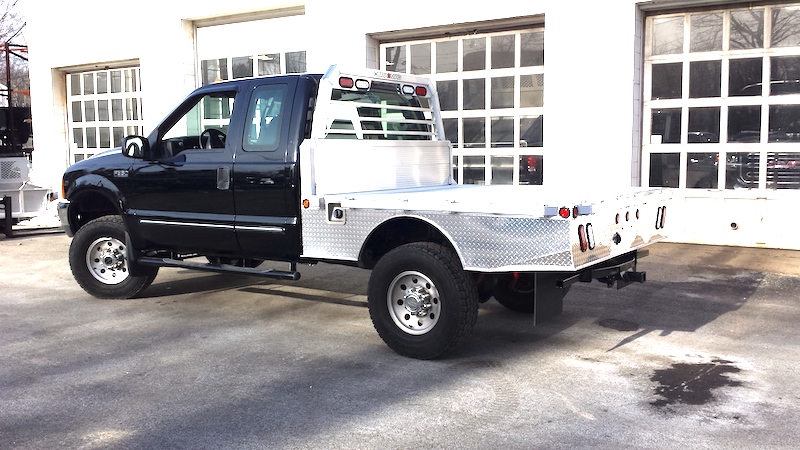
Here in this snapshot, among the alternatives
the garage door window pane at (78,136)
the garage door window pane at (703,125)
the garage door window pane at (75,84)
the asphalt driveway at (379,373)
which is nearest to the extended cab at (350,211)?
the asphalt driveway at (379,373)

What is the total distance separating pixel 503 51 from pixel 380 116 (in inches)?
228

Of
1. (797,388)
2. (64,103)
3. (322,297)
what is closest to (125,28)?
(64,103)

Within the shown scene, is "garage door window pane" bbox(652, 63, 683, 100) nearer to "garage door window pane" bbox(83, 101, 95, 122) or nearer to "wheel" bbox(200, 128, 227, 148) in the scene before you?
"wheel" bbox(200, 128, 227, 148)

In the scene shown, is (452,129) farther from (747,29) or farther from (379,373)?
(379,373)

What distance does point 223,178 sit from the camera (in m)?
6.88

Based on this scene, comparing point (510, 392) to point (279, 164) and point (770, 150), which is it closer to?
point (279, 164)

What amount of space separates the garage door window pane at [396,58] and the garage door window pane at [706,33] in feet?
15.2

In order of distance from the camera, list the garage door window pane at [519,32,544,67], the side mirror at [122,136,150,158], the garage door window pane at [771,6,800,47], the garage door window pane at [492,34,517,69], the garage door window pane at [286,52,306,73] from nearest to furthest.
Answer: the side mirror at [122,136,150,158]
the garage door window pane at [771,6,800,47]
the garage door window pane at [519,32,544,67]
the garage door window pane at [492,34,517,69]
the garage door window pane at [286,52,306,73]

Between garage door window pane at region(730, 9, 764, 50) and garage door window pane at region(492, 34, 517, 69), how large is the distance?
3.14m

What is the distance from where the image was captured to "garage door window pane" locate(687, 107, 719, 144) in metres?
11.1

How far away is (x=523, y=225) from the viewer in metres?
5.22

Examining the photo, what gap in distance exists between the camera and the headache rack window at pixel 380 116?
679 centimetres

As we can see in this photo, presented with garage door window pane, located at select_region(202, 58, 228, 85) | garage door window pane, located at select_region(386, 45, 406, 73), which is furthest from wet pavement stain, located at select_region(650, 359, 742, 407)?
garage door window pane, located at select_region(202, 58, 228, 85)

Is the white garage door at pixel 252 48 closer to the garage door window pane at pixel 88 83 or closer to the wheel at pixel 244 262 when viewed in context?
the garage door window pane at pixel 88 83
